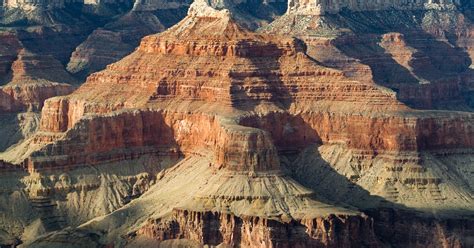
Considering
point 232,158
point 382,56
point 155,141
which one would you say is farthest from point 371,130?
point 382,56

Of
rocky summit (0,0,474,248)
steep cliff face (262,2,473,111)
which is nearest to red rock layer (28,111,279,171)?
rocky summit (0,0,474,248)

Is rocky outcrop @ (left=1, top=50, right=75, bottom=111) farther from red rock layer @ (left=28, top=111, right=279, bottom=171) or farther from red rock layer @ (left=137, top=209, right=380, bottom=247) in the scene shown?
red rock layer @ (left=137, top=209, right=380, bottom=247)

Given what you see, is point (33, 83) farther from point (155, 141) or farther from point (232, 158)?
point (232, 158)

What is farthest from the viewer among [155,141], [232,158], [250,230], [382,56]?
[382,56]

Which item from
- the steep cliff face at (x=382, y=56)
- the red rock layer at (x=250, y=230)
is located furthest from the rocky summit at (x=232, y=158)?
the steep cliff face at (x=382, y=56)

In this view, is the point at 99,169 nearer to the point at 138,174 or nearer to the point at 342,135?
the point at 138,174

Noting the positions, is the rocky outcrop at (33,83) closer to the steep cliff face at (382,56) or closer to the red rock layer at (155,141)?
the steep cliff face at (382,56)

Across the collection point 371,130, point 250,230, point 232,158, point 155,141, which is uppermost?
point 371,130

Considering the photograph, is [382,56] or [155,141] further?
[382,56]
